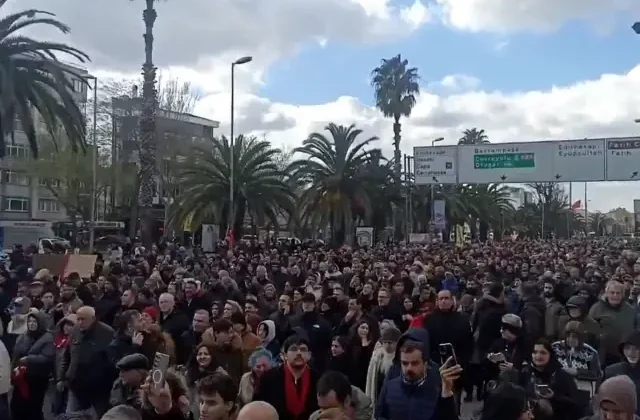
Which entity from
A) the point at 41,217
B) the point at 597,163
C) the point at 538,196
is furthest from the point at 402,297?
the point at 538,196

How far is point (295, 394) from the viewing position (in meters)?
5.93

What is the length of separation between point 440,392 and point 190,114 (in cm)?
4640

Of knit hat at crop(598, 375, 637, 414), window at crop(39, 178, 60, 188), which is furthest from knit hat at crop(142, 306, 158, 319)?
window at crop(39, 178, 60, 188)

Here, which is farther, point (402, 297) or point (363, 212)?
point (363, 212)

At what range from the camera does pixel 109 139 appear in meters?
49.4

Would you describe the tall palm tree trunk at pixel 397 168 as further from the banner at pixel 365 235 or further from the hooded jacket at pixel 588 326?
the hooded jacket at pixel 588 326

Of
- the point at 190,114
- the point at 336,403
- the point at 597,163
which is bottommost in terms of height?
the point at 336,403

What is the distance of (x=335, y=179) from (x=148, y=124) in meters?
10.0

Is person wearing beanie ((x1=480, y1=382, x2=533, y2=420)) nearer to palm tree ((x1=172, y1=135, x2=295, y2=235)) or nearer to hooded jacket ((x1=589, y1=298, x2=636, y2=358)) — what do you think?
hooded jacket ((x1=589, y1=298, x2=636, y2=358))

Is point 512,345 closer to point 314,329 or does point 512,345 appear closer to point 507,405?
point 314,329

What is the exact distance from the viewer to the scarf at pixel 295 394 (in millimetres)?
5902

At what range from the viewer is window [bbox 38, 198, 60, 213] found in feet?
239

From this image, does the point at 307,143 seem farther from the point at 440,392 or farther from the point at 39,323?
the point at 440,392

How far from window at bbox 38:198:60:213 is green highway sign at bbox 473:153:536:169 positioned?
4672 cm
